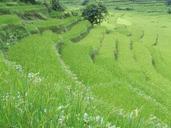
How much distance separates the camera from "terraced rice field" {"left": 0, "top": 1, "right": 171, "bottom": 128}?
253 inches

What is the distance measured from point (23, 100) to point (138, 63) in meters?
45.9

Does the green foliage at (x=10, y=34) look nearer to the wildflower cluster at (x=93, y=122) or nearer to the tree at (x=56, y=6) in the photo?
the wildflower cluster at (x=93, y=122)

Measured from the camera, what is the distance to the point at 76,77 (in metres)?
29.1

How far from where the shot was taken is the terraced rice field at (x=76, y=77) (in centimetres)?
641

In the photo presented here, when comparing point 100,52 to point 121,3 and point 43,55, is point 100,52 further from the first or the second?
point 121,3

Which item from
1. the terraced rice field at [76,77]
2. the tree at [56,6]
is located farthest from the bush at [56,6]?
the terraced rice field at [76,77]

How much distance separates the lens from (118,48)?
5791cm

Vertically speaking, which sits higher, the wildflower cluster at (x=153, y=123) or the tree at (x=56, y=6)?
the wildflower cluster at (x=153, y=123)

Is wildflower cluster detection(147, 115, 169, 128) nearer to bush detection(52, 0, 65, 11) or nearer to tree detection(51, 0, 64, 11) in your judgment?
tree detection(51, 0, 64, 11)

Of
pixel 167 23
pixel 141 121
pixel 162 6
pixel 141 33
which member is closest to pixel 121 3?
pixel 162 6

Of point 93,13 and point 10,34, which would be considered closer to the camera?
point 10,34

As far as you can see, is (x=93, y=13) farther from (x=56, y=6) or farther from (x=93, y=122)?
(x=93, y=122)

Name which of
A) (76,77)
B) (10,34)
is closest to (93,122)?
(76,77)

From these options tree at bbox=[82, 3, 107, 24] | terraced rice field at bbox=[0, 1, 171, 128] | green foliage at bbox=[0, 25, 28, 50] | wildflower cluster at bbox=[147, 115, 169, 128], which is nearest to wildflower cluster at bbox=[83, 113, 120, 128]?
terraced rice field at bbox=[0, 1, 171, 128]
